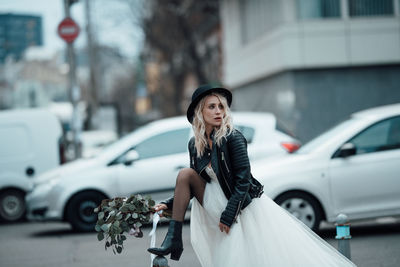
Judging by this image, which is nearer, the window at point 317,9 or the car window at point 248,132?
the car window at point 248,132

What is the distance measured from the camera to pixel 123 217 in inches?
200

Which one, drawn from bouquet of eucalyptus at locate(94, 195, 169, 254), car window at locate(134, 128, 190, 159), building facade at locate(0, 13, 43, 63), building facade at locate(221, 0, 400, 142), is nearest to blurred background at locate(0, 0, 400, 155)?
building facade at locate(221, 0, 400, 142)

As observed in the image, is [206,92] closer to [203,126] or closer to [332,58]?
[203,126]

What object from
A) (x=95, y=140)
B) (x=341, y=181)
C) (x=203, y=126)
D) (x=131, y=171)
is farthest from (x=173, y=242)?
(x=95, y=140)

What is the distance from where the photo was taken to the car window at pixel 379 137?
8398mm

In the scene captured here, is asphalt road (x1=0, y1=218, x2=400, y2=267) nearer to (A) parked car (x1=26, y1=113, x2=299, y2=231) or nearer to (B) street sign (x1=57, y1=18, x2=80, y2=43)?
(A) parked car (x1=26, y1=113, x2=299, y2=231)

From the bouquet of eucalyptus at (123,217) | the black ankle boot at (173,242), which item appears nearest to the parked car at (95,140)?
the bouquet of eucalyptus at (123,217)

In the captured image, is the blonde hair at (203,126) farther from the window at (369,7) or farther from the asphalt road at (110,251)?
the window at (369,7)

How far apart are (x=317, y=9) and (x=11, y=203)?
386 inches

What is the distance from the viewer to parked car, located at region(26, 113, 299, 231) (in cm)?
1050

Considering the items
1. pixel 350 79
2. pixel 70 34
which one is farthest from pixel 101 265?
pixel 350 79

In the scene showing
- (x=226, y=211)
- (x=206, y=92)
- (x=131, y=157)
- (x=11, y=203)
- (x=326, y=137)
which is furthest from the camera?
(x=11, y=203)

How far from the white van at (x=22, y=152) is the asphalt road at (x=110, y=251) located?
2.06 metres

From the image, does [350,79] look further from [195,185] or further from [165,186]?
[195,185]
